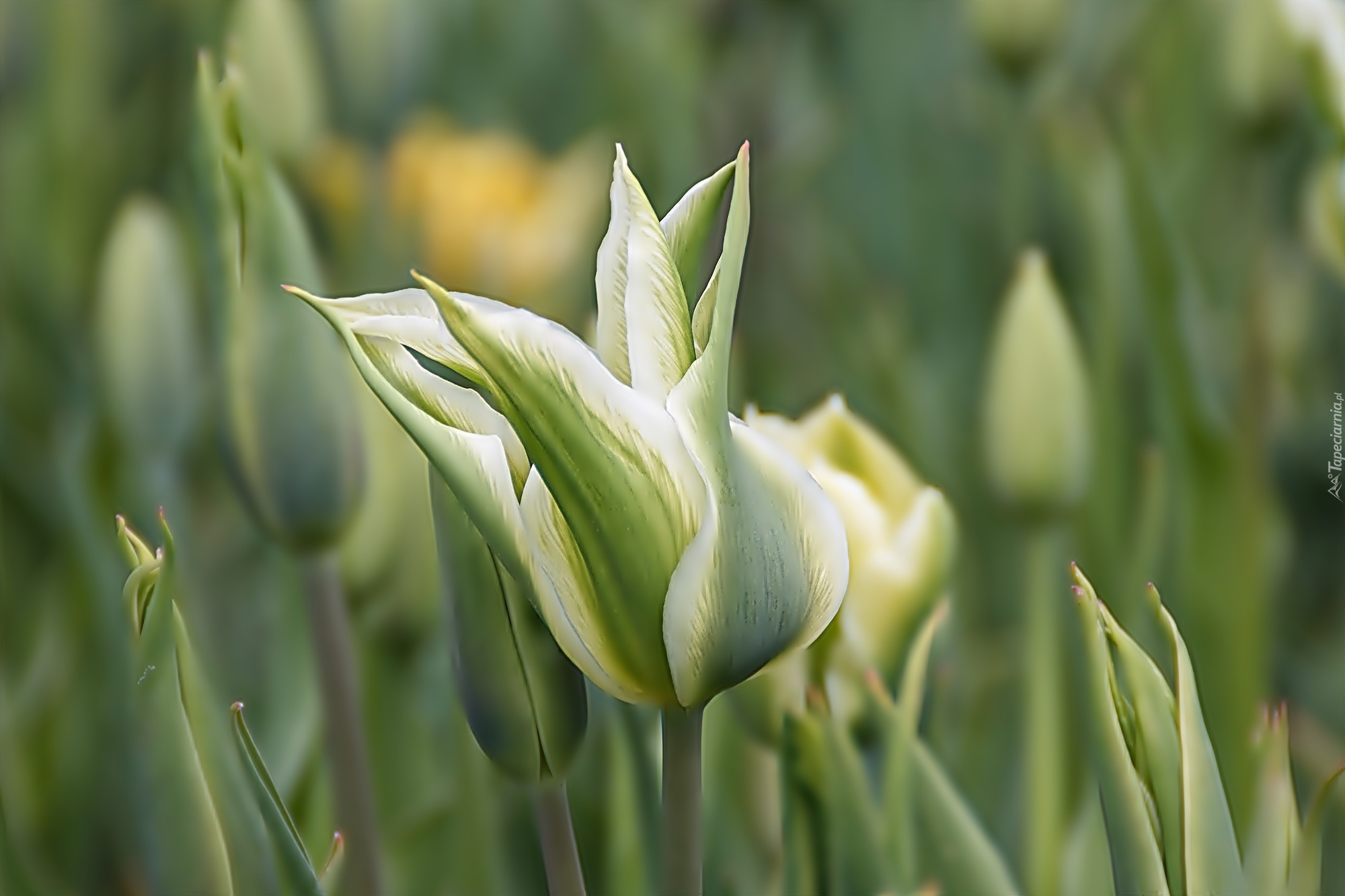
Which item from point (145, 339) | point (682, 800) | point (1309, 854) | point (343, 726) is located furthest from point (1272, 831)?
point (145, 339)

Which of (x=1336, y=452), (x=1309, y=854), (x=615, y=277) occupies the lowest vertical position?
(x=1309, y=854)

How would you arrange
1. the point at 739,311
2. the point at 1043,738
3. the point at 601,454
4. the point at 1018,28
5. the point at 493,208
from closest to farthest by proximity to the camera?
the point at 601,454 < the point at 1043,738 < the point at 1018,28 < the point at 493,208 < the point at 739,311

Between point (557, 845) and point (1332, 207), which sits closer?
point (557, 845)

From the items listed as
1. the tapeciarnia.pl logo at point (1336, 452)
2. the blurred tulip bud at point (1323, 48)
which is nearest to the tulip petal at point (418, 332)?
the blurred tulip bud at point (1323, 48)

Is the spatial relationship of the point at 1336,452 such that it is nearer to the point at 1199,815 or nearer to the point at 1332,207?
the point at 1332,207

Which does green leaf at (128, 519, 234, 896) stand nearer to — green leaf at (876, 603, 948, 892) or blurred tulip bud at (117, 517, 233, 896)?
blurred tulip bud at (117, 517, 233, 896)

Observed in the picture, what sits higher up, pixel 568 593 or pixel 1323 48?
pixel 1323 48

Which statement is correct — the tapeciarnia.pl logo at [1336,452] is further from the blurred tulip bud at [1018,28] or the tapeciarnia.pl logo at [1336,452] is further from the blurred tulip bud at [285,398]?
the blurred tulip bud at [285,398]

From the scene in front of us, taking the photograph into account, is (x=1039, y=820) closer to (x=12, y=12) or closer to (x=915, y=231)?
(x=915, y=231)
